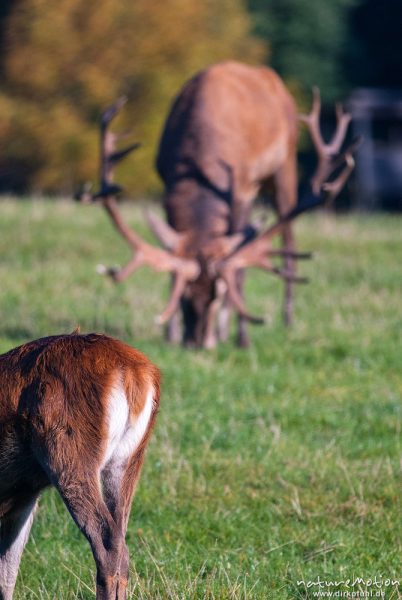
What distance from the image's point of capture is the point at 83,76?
3092cm

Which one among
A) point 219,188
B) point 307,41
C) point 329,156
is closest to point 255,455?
point 219,188

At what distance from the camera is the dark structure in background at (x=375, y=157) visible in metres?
33.9

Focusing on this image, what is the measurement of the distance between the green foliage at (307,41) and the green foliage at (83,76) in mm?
3245

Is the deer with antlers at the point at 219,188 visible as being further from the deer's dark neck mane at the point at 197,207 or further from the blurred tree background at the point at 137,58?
the blurred tree background at the point at 137,58

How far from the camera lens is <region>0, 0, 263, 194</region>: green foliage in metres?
29.6

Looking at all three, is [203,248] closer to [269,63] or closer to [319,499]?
[319,499]

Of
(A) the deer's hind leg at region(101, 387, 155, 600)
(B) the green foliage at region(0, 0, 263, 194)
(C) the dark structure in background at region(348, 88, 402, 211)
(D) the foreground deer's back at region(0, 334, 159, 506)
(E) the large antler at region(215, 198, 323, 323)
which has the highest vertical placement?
(D) the foreground deer's back at region(0, 334, 159, 506)

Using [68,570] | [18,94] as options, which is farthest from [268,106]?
[18,94]

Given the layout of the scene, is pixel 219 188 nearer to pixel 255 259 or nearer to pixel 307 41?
pixel 255 259

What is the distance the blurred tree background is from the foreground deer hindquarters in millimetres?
24743

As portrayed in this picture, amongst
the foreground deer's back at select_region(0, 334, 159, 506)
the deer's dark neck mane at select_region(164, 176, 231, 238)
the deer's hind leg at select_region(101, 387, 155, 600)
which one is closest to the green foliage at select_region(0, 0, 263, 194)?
the deer's dark neck mane at select_region(164, 176, 231, 238)

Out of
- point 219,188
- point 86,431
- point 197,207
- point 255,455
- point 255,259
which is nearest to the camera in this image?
point 86,431

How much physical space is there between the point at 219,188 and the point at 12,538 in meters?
6.38

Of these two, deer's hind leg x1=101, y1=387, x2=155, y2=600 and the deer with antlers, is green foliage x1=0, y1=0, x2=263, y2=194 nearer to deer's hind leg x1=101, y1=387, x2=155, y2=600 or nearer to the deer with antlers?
the deer with antlers
